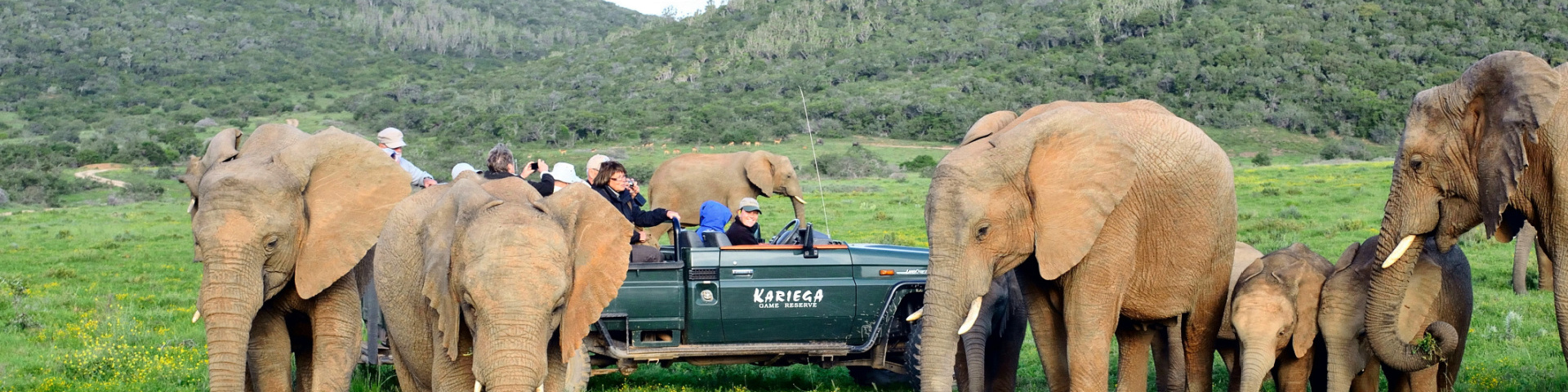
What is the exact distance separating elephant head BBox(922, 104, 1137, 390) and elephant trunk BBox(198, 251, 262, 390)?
354 cm

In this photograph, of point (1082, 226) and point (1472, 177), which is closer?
point (1082, 226)

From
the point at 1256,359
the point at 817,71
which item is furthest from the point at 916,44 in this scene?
the point at 1256,359

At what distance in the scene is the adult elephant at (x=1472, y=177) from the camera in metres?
6.41

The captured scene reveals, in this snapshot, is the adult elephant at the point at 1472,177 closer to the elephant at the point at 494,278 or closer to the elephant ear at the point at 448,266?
A: the elephant at the point at 494,278

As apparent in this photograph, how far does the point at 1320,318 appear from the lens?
7.70m

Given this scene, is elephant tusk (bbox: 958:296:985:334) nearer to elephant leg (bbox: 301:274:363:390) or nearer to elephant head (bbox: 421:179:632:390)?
elephant head (bbox: 421:179:632:390)

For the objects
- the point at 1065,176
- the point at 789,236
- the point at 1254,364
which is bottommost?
the point at 789,236

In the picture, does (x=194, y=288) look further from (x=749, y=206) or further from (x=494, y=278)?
(x=494, y=278)

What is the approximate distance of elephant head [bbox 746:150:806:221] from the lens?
2100cm

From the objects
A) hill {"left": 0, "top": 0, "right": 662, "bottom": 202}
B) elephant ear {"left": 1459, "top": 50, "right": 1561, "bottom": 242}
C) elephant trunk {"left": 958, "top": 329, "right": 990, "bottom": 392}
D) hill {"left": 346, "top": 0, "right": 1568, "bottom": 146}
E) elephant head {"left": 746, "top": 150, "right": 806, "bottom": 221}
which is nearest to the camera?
elephant ear {"left": 1459, "top": 50, "right": 1561, "bottom": 242}

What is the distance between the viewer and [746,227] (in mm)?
10695

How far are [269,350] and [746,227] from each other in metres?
3.97

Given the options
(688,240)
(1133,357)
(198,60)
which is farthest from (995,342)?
(198,60)

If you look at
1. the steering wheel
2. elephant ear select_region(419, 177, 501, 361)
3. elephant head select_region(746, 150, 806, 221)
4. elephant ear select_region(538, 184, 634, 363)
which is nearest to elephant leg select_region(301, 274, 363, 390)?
elephant ear select_region(419, 177, 501, 361)
